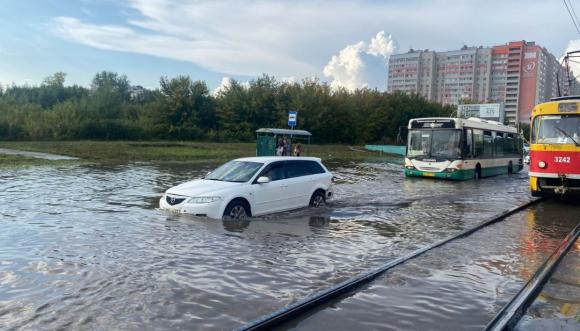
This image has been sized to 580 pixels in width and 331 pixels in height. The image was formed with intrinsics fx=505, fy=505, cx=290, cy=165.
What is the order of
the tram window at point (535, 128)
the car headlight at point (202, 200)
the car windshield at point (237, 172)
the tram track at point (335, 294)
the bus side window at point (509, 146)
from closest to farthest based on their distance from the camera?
the tram track at point (335, 294) → the car headlight at point (202, 200) → the car windshield at point (237, 172) → the tram window at point (535, 128) → the bus side window at point (509, 146)

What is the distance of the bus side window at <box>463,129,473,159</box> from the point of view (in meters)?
23.4

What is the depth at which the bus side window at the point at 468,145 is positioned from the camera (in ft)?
76.8

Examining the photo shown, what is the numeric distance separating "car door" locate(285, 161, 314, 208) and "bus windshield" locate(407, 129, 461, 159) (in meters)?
12.1

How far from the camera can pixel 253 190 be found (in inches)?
452

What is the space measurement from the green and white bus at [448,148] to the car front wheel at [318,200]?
→ 11446mm

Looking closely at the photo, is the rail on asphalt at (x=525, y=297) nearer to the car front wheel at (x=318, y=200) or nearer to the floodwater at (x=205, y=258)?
the floodwater at (x=205, y=258)

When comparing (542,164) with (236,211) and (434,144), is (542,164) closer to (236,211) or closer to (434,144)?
(434,144)

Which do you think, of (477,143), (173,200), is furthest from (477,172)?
(173,200)

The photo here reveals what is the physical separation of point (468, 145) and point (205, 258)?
744 inches

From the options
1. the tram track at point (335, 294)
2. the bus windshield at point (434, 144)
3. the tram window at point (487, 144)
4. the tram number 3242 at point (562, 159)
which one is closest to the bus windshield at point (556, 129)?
the tram number 3242 at point (562, 159)

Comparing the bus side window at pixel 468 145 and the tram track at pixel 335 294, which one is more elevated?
the bus side window at pixel 468 145

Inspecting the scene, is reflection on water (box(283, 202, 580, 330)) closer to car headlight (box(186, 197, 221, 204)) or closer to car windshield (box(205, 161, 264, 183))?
car headlight (box(186, 197, 221, 204))

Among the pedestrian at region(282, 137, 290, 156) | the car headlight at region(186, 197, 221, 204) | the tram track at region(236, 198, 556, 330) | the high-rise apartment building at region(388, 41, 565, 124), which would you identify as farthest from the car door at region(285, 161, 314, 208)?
the high-rise apartment building at region(388, 41, 565, 124)

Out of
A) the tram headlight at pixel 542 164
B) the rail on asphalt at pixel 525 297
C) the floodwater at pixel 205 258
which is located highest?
the tram headlight at pixel 542 164
